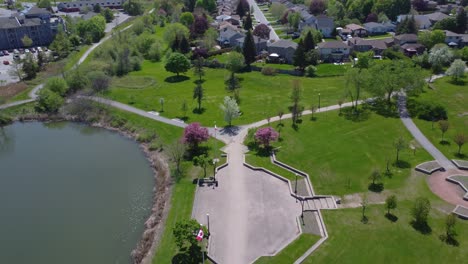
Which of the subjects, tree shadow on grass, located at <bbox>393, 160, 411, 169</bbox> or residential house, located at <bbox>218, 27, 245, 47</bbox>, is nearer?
tree shadow on grass, located at <bbox>393, 160, 411, 169</bbox>

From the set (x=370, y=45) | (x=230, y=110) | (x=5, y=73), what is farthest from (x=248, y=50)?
(x=5, y=73)

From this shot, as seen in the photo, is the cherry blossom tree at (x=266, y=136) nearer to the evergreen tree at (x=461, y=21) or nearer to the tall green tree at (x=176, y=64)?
the tall green tree at (x=176, y=64)

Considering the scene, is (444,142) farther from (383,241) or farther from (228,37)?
(228,37)

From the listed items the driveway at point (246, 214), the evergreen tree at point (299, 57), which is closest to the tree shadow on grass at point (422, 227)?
the driveway at point (246, 214)

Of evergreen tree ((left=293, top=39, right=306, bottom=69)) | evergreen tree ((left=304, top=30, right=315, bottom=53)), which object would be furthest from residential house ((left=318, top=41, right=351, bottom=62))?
evergreen tree ((left=293, top=39, right=306, bottom=69))

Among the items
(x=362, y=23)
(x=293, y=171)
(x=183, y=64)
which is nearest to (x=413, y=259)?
(x=293, y=171)

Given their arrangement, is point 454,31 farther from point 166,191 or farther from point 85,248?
point 85,248

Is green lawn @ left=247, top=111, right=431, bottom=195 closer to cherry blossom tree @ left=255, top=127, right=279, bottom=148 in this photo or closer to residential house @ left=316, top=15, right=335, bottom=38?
cherry blossom tree @ left=255, top=127, right=279, bottom=148

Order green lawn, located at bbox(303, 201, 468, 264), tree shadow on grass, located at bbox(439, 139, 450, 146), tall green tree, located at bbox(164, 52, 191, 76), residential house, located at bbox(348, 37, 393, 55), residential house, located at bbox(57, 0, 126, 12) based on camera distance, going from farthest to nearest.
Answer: residential house, located at bbox(57, 0, 126, 12) < residential house, located at bbox(348, 37, 393, 55) < tall green tree, located at bbox(164, 52, 191, 76) < tree shadow on grass, located at bbox(439, 139, 450, 146) < green lawn, located at bbox(303, 201, 468, 264)
